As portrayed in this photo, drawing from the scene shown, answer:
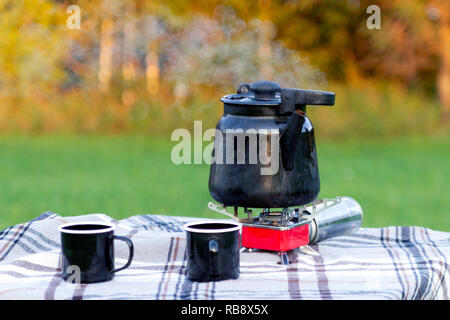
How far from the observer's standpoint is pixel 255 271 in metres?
1.79

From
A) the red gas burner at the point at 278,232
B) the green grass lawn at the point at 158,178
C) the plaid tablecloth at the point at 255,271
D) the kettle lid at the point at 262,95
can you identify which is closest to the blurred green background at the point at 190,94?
the green grass lawn at the point at 158,178

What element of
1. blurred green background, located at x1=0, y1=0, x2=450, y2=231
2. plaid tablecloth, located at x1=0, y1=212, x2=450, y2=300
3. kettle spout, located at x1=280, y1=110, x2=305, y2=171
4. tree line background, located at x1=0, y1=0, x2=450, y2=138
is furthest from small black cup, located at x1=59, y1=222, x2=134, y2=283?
tree line background, located at x1=0, y1=0, x2=450, y2=138

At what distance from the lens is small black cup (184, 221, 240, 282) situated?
5.40 ft

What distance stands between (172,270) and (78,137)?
18.1ft

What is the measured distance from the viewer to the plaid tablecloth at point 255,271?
160cm

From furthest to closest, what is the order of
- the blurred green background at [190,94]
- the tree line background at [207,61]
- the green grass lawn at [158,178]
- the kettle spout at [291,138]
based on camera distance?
the tree line background at [207,61]
the blurred green background at [190,94]
the green grass lawn at [158,178]
the kettle spout at [291,138]

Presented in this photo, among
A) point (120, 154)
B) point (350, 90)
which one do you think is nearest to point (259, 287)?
point (120, 154)

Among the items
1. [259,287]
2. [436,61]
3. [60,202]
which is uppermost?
[436,61]

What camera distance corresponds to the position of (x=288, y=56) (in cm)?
972

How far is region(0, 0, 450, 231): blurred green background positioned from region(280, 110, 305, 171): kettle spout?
2.16 metres

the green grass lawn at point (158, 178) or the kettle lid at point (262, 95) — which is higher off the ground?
the kettle lid at point (262, 95)

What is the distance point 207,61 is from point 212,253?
25.3 feet

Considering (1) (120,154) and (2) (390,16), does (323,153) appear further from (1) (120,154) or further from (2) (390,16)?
(2) (390,16)

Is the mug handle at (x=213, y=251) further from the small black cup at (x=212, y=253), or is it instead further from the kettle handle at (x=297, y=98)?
the kettle handle at (x=297, y=98)
